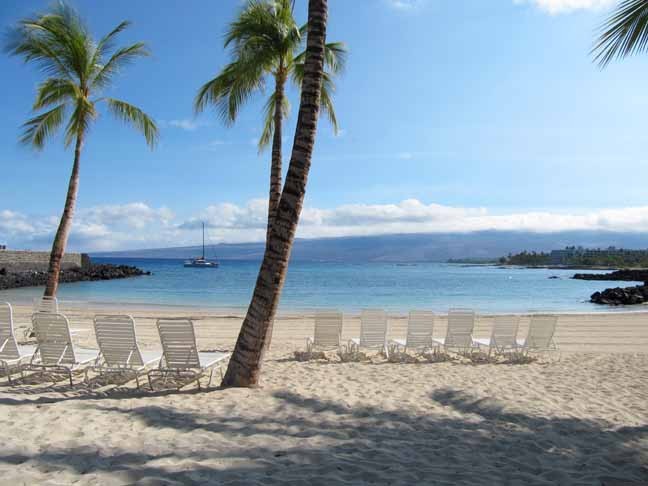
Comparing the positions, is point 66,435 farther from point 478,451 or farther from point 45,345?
point 478,451

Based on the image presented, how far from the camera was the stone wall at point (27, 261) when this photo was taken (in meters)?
48.7

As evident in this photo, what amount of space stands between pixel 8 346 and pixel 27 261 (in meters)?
52.3

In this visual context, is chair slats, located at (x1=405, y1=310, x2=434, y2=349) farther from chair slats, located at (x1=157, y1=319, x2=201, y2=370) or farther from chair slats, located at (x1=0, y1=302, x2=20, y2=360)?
chair slats, located at (x1=0, y1=302, x2=20, y2=360)

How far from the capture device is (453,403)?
19.3 feet

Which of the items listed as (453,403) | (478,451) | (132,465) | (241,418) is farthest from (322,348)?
(132,465)

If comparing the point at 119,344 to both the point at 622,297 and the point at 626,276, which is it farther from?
the point at 626,276

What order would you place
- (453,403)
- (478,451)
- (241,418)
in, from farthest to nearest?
(453,403), (241,418), (478,451)

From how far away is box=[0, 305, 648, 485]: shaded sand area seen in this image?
3.63 metres

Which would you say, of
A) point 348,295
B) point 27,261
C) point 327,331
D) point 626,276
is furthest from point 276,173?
point 626,276

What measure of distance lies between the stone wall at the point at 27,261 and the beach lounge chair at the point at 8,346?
158 feet

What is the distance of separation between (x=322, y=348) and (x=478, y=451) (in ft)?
17.2

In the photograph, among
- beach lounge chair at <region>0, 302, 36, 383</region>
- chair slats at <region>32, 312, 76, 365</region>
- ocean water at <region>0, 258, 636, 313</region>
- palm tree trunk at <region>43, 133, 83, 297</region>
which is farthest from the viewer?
ocean water at <region>0, 258, 636, 313</region>

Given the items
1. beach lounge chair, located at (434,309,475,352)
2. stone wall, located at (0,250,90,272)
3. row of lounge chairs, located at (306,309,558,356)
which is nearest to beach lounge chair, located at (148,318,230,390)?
row of lounge chairs, located at (306,309,558,356)

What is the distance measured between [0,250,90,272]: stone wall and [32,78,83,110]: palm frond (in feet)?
143
